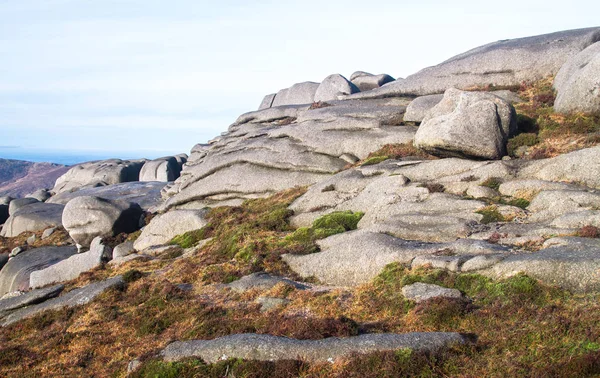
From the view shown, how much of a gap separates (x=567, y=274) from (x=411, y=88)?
3263cm

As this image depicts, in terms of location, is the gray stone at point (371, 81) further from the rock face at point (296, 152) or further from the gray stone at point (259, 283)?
the gray stone at point (259, 283)

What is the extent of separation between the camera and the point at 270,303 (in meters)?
21.8

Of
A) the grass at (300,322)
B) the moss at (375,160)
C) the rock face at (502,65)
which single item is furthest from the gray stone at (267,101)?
the grass at (300,322)

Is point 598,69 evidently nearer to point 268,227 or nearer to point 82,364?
point 268,227

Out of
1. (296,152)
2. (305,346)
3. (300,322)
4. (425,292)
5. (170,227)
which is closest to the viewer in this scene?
(305,346)

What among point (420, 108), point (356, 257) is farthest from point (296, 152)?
point (356, 257)

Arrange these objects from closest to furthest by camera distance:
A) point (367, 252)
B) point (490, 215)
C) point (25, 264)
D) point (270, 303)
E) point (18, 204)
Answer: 1. point (270, 303)
2. point (367, 252)
3. point (490, 215)
4. point (25, 264)
5. point (18, 204)

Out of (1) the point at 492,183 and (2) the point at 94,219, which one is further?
(2) the point at 94,219

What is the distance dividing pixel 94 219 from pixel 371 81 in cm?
3829

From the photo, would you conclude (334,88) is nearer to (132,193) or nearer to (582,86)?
(132,193)

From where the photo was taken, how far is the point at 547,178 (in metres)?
26.6

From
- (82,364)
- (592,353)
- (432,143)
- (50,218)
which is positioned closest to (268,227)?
(432,143)

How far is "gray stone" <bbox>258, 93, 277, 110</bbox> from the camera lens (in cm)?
7848

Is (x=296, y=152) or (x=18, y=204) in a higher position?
(x=296, y=152)
